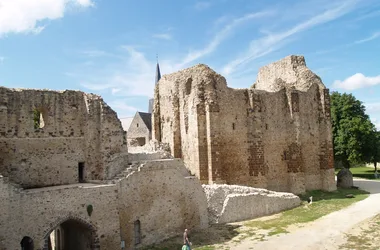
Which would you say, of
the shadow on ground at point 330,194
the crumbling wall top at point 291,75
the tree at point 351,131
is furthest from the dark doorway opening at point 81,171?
the tree at point 351,131

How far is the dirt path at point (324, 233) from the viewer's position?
43.5 feet

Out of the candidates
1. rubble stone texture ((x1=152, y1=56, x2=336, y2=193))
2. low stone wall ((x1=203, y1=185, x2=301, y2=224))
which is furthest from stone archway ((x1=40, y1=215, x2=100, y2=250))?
rubble stone texture ((x1=152, y1=56, x2=336, y2=193))

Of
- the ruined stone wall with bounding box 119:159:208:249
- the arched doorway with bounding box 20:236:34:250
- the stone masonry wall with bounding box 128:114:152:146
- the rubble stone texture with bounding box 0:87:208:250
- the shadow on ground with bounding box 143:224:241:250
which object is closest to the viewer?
the arched doorway with bounding box 20:236:34:250

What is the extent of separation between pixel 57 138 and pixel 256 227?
943cm

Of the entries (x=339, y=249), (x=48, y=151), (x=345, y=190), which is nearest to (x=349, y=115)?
(x=345, y=190)

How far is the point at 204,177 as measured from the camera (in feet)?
66.9

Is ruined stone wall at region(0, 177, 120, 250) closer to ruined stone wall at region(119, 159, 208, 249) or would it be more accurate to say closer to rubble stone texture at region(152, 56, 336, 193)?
ruined stone wall at region(119, 159, 208, 249)

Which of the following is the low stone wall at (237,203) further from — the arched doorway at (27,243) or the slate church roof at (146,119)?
the slate church roof at (146,119)

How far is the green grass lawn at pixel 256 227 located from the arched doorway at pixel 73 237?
7.52 feet

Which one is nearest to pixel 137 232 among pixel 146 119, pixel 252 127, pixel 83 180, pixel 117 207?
pixel 117 207

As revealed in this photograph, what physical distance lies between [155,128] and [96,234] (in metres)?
12.4

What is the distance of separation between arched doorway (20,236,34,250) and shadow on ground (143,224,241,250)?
419 centimetres

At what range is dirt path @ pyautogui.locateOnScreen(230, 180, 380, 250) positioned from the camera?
43.5 ft

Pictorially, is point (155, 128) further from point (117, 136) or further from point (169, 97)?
point (117, 136)
